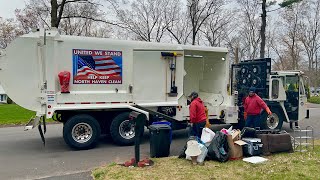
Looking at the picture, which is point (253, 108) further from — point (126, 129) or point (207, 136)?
point (126, 129)

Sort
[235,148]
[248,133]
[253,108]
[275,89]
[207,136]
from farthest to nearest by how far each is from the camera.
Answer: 1. [275,89]
2. [253,108]
3. [248,133]
4. [207,136]
5. [235,148]

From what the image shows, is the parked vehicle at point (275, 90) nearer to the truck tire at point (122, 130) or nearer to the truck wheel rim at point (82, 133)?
the truck tire at point (122, 130)

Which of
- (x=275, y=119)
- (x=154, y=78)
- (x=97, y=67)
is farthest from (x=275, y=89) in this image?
(x=97, y=67)

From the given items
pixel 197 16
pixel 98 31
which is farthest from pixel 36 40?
pixel 98 31

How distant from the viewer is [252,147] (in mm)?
7344

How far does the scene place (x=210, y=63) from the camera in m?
11.7

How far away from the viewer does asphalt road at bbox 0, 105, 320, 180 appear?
666cm

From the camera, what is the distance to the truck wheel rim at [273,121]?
11.7m

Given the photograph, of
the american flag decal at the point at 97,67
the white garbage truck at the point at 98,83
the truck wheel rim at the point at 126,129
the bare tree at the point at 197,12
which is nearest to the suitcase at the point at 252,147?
the white garbage truck at the point at 98,83

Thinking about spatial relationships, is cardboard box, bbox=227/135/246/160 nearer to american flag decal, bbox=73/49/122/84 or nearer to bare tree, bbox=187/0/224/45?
american flag decal, bbox=73/49/122/84

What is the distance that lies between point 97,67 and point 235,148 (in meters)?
4.36

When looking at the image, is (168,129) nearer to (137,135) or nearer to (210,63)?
(137,135)

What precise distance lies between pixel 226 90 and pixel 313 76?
60.8 metres

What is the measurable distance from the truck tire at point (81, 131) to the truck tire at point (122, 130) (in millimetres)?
452
